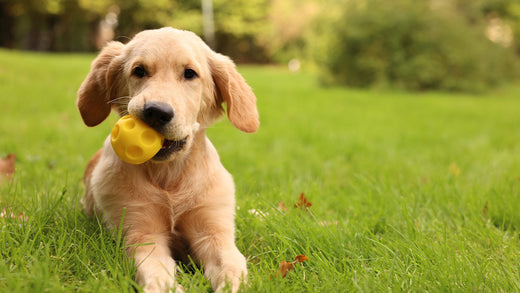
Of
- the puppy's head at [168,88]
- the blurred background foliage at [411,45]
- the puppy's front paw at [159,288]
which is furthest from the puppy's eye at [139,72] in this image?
the blurred background foliage at [411,45]

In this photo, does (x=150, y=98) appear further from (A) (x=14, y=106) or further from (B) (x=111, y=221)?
(A) (x=14, y=106)

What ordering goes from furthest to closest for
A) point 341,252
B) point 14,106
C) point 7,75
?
point 7,75 < point 14,106 < point 341,252

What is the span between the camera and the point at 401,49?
14523 mm

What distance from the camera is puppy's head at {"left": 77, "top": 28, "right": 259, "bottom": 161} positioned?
1.94m

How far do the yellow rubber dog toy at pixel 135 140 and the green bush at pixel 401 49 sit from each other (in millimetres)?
13063

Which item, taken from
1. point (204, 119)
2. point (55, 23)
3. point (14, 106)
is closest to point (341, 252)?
point (204, 119)

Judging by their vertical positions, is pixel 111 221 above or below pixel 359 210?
above

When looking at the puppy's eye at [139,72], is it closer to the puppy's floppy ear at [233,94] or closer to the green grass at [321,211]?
the puppy's floppy ear at [233,94]

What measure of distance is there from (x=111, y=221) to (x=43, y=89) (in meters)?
7.40

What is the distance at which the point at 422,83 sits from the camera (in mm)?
14844

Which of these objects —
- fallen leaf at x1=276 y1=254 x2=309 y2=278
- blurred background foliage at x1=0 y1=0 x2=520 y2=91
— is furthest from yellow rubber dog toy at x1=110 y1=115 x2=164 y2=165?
blurred background foliage at x1=0 y1=0 x2=520 y2=91

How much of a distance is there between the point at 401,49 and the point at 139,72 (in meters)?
13.8

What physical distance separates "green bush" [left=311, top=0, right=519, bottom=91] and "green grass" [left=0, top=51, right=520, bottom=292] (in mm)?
8225

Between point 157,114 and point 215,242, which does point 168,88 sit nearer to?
point 157,114
